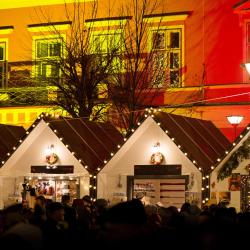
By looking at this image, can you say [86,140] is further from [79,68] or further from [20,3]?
[20,3]

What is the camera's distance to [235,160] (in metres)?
20.8

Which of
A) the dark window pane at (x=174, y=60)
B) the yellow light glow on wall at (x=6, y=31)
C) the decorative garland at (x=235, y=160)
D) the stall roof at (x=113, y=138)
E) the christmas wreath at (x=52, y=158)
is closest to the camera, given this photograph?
the decorative garland at (x=235, y=160)

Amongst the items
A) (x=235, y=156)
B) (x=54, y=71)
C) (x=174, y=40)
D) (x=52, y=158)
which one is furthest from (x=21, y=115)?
(x=235, y=156)

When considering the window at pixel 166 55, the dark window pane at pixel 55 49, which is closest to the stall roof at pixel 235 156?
the window at pixel 166 55

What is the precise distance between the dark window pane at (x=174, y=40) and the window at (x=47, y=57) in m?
4.40

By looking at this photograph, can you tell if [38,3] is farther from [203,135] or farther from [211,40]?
[203,135]

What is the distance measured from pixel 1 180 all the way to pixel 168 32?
10.00m

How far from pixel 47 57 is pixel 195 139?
36.4 ft

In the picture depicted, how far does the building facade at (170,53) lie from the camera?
2880 cm

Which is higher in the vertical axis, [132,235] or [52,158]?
[52,158]

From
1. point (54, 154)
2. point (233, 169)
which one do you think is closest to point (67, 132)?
point (54, 154)

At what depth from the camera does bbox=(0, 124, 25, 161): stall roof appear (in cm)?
2475

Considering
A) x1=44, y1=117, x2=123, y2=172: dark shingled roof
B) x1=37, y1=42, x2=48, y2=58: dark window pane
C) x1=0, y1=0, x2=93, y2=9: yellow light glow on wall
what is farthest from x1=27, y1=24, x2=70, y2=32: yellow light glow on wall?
x1=44, y1=117, x2=123, y2=172: dark shingled roof

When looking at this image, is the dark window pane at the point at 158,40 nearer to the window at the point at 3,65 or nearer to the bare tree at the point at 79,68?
the bare tree at the point at 79,68
